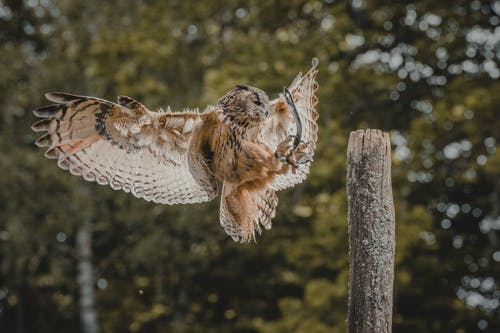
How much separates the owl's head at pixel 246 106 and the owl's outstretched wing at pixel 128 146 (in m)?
0.15

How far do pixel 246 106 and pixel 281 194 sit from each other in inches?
260

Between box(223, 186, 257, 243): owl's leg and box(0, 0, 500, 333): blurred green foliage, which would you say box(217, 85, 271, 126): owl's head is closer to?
box(223, 186, 257, 243): owl's leg

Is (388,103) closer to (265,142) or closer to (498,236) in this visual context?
(498,236)

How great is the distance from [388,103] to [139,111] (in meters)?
6.81

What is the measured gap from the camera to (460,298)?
9.74 meters

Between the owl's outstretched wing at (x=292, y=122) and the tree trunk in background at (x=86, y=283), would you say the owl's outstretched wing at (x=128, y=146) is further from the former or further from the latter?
the tree trunk in background at (x=86, y=283)

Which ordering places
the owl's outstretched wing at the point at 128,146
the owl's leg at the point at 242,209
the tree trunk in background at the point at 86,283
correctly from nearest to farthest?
the owl's outstretched wing at the point at 128,146, the owl's leg at the point at 242,209, the tree trunk in background at the point at 86,283

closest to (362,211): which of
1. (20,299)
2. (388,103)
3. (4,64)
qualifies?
(388,103)

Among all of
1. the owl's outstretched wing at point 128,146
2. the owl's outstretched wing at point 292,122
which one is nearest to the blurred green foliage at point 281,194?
the owl's outstretched wing at point 292,122

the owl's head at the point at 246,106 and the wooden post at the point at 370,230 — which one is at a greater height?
the owl's head at the point at 246,106

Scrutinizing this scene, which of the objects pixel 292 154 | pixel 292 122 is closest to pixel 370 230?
pixel 292 154

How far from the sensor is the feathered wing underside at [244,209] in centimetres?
361

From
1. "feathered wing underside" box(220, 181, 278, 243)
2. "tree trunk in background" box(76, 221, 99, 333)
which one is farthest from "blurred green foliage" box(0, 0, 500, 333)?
"feathered wing underside" box(220, 181, 278, 243)

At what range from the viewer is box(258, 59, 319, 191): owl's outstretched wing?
363 cm
